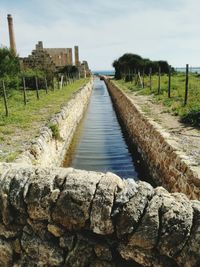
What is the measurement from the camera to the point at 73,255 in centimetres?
409

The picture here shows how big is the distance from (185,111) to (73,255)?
10442 mm

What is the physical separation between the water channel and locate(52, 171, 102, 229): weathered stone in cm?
640

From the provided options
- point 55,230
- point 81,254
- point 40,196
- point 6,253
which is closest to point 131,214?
point 81,254

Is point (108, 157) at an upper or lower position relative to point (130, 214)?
lower

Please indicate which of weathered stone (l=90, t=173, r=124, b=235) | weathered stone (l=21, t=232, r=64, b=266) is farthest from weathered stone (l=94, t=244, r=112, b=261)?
weathered stone (l=21, t=232, r=64, b=266)

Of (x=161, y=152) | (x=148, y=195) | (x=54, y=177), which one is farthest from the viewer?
(x=161, y=152)

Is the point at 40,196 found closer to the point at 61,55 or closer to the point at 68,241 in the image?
the point at 68,241

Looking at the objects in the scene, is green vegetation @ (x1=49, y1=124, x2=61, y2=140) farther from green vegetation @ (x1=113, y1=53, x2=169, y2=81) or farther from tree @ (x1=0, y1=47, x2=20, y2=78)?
green vegetation @ (x1=113, y1=53, x2=169, y2=81)

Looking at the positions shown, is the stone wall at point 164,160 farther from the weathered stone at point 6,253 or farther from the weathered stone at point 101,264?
the weathered stone at point 6,253

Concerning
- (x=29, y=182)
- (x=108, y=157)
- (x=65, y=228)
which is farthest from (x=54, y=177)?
(x=108, y=157)

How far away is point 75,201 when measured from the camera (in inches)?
156

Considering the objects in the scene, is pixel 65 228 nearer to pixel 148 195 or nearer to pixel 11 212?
pixel 11 212

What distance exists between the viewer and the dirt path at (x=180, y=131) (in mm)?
8033

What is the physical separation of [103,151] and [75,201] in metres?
9.52
